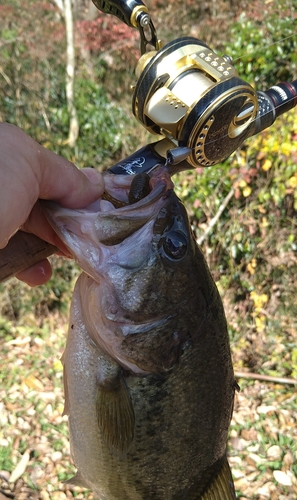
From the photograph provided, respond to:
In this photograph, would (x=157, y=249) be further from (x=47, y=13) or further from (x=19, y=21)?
(x=47, y=13)

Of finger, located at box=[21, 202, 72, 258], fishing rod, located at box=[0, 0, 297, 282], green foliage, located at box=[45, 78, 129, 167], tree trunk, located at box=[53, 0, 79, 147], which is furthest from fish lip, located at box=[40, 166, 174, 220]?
tree trunk, located at box=[53, 0, 79, 147]

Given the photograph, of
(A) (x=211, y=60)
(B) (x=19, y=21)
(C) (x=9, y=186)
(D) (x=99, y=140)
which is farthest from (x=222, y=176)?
(B) (x=19, y=21)

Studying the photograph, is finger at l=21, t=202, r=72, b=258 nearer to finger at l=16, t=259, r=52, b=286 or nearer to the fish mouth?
the fish mouth

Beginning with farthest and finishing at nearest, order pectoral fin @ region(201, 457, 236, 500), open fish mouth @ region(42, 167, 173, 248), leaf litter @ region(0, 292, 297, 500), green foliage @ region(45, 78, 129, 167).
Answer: green foliage @ region(45, 78, 129, 167)
leaf litter @ region(0, 292, 297, 500)
pectoral fin @ region(201, 457, 236, 500)
open fish mouth @ region(42, 167, 173, 248)

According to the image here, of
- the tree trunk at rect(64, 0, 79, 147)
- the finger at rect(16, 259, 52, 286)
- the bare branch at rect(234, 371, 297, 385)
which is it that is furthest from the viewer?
the tree trunk at rect(64, 0, 79, 147)

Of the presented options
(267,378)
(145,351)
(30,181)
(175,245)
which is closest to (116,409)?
(145,351)

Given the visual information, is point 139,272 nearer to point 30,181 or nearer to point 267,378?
point 30,181

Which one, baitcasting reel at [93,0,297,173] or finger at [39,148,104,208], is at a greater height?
baitcasting reel at [93,0,297,173]

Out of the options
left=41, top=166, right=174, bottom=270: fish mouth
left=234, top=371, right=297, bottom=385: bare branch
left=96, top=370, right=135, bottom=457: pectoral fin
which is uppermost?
left=41, top=166, right=174, bottom=270: fish mouth
